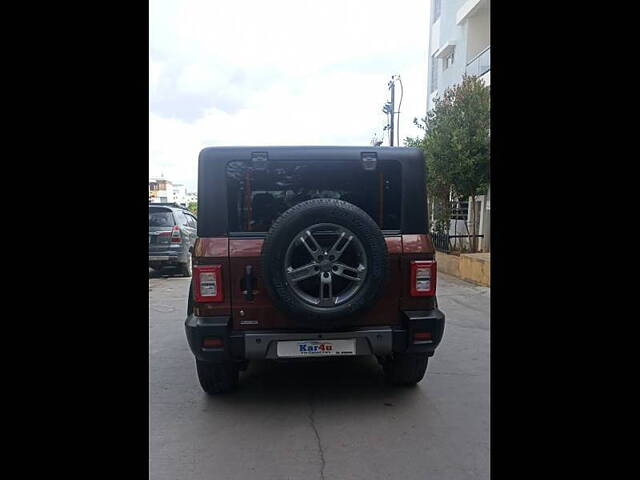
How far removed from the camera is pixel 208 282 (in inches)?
144

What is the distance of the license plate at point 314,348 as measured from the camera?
3699 mm

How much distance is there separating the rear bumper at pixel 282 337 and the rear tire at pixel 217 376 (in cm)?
31

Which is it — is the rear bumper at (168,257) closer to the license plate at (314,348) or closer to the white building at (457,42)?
the license plate at (314,348)

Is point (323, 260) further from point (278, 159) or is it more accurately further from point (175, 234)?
point (175, 234)

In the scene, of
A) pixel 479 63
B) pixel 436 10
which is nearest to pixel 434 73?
pixel 436 10

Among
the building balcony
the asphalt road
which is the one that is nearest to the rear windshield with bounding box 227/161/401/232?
the asphalt road

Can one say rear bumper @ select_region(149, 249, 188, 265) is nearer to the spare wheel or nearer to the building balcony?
the spare wheel

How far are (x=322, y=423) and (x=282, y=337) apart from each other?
708 millimetres

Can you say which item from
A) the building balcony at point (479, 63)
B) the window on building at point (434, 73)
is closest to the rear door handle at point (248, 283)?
the building balcony at point (479, 63)

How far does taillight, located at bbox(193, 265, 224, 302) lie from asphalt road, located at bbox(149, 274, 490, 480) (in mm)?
965

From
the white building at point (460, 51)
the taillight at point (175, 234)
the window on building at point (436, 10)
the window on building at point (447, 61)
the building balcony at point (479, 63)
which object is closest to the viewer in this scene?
the taillight at point (175, 234)
